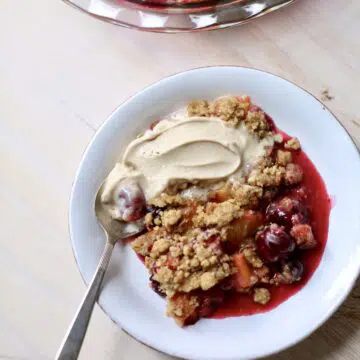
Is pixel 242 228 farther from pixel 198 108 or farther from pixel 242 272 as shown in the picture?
pixel 198 108

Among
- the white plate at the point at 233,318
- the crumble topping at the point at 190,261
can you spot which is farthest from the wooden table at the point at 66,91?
the crumble topping at the point at 190,261

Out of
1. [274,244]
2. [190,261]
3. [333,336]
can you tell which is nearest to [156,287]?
[190,261]

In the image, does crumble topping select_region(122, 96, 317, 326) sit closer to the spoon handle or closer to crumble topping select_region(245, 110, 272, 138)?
crumble topping select_region(245, 110, 272, 138)

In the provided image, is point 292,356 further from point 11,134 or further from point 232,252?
point 11,134

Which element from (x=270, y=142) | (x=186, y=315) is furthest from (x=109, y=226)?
(x=270, y=142)

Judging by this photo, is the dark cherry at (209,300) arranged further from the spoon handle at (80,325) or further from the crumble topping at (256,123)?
the crumble topping at (256,123)

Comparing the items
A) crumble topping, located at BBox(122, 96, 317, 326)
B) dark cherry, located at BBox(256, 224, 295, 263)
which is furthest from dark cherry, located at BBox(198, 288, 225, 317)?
dark cherry, located at BBox(256, 224, 295, 263)

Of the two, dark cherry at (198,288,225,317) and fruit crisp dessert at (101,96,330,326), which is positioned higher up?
fruit crisp dessert at (101,96,330,326)

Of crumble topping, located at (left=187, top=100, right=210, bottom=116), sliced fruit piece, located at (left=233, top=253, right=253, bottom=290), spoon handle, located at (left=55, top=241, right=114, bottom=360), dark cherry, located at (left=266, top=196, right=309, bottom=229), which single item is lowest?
spoon handle, located at (left=55, top=241, right=114, bottom=360)
